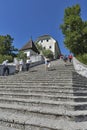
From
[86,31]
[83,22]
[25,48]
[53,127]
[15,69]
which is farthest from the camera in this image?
[25,48]

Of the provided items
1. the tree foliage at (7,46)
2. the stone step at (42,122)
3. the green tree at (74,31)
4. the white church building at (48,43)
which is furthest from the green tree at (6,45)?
the stone step at (42,122)

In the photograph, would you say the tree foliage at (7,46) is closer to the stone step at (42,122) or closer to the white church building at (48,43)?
the white church building at (48,43)

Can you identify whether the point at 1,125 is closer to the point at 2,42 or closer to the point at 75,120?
the point at 75,120

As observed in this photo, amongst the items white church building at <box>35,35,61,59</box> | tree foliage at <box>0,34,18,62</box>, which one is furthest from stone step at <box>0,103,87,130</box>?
white church building at <box>35,35,61,59</box>

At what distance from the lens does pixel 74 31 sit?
2305 cm

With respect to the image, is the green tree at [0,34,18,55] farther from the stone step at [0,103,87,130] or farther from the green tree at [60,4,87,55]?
the stone step at [0,103,87,130]

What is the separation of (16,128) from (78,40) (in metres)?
19.5

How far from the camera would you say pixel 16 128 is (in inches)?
174

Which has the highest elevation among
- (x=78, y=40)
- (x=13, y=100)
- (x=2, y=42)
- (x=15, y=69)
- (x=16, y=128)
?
(x=2, y=42)

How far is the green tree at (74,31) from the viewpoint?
2247 cm

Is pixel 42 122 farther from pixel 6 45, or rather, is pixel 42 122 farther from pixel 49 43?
pixel 49 43

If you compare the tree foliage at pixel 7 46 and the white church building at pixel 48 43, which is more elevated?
the white church building at pixel 48 43

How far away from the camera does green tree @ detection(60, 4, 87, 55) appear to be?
22470 millimetres

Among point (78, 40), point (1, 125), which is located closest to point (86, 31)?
point (78, 40)
